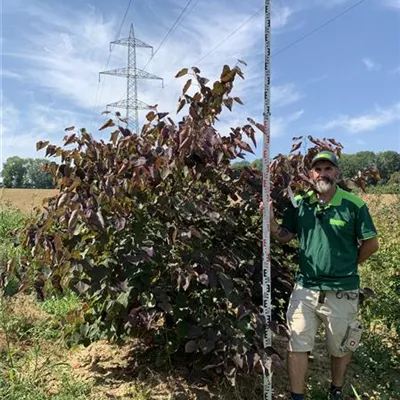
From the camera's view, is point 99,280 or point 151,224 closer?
point 99,280

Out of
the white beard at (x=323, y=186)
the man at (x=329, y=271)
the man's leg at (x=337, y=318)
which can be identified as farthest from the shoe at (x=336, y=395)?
the white beard at (x=323, y=186)

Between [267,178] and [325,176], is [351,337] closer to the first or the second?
[325,176]

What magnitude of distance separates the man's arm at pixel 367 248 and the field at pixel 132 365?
36.3 inches

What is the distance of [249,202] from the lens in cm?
322

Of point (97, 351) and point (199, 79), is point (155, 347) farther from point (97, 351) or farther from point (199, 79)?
point (199, 79)

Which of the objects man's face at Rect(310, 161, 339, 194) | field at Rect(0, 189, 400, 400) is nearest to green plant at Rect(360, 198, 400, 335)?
field at Rect(0, 189, 400, 400)

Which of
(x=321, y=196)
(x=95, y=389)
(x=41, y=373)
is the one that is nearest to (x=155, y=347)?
(x=95, y=389)

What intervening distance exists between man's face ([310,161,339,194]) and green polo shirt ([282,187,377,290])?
90 millimetres

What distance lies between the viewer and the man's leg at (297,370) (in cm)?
319

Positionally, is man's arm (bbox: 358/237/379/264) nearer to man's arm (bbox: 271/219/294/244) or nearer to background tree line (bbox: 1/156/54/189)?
man's arm (bbox: 271/219/294/244)

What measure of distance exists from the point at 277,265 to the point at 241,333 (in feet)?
2.27

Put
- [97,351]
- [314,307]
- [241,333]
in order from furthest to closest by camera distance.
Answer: [97,351]
[314,307]
[241,333]

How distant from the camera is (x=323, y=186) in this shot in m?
3.32

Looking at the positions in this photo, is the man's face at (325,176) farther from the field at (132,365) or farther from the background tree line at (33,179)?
the background tree line at (33,179)
